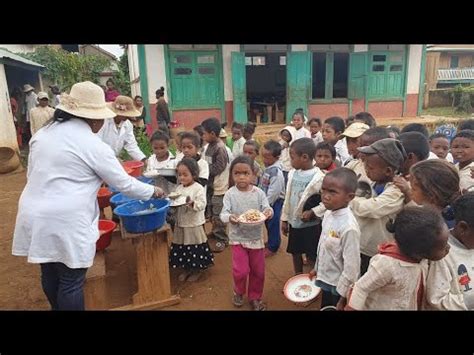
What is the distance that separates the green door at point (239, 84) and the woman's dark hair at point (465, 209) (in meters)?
8.80

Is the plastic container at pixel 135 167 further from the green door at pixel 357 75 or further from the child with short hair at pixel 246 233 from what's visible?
the green door at pixel 357 75

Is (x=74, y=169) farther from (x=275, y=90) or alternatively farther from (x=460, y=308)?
(x=275, y=90)

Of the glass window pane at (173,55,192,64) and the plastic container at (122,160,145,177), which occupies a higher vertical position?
the glass window pane at (173,55,192,64)

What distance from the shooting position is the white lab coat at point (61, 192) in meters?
2.34

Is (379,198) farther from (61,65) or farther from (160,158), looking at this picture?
(61,65)

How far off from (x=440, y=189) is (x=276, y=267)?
2.17m

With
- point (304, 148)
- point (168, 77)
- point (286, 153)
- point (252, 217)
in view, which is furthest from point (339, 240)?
point (168, 77)

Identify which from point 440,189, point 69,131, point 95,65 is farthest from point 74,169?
point 95,65

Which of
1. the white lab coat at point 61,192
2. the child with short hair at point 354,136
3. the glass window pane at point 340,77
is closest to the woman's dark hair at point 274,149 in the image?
the child with short hair at point 354,136

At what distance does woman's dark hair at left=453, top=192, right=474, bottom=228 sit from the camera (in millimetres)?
1887

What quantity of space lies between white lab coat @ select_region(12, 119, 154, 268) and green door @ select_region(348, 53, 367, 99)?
10148 mm

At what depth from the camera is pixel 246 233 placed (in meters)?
3.04

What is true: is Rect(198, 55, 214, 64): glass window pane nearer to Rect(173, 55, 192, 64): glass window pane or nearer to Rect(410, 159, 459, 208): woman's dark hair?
Rect(173, 55, 192, 64): glass window pane

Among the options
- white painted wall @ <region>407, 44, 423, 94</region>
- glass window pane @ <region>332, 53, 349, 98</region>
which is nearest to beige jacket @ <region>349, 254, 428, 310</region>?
white painted wall @ <region>407, 44, 423, 94</region>
